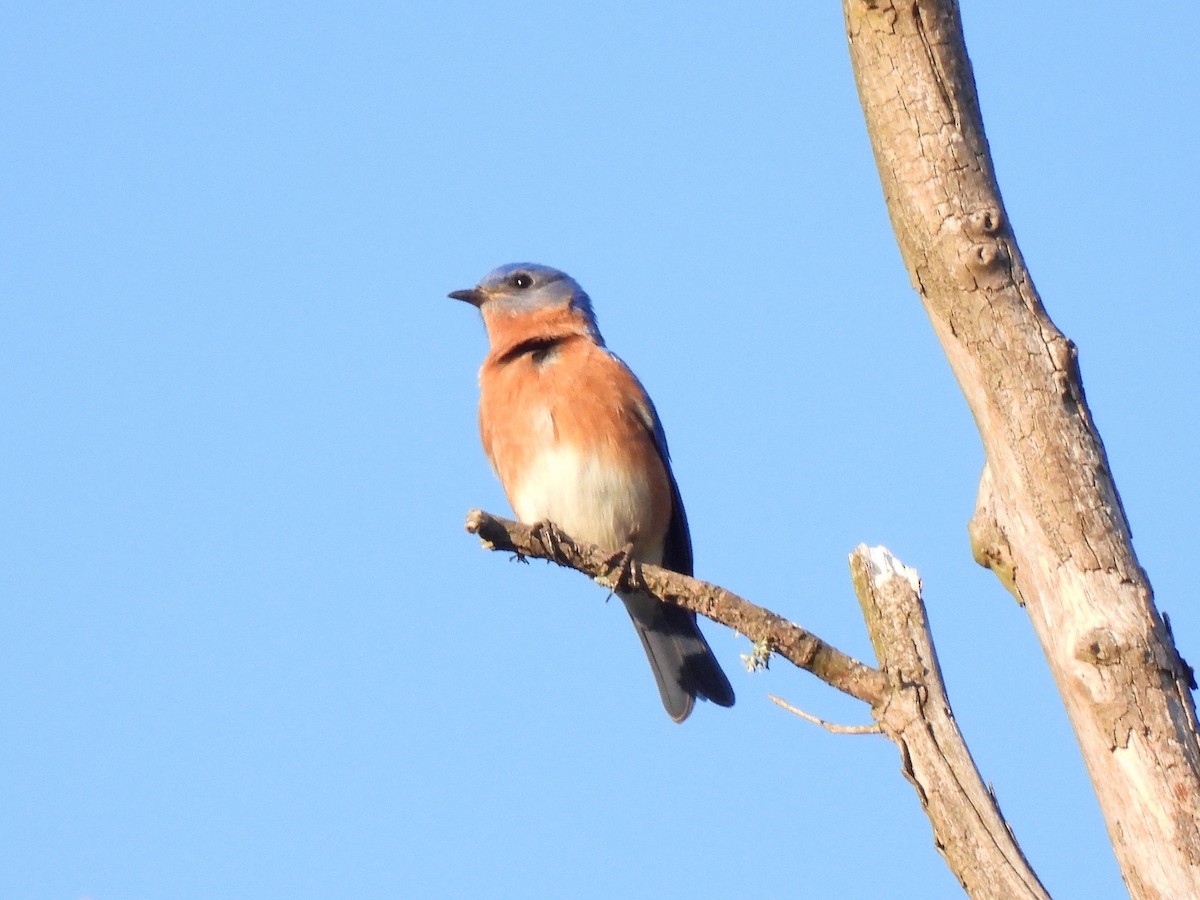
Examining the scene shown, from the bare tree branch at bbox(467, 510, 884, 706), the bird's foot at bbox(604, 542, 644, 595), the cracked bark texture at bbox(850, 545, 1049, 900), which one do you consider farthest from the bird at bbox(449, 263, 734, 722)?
the cracked bark texture at bbox(850, 545, 1049, 900)

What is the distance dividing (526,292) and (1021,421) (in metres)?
4.59

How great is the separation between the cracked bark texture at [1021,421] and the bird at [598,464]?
8.19 ft

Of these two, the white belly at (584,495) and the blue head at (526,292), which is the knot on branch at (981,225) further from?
the blue head at (526,292)

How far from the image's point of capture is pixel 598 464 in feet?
24.1

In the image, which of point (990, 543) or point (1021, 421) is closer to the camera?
point (1021, 421)

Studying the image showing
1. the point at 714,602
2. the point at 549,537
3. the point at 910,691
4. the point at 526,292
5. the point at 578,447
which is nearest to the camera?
the point at 910,691

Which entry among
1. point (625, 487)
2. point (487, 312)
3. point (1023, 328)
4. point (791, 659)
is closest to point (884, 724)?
point (791, 659)

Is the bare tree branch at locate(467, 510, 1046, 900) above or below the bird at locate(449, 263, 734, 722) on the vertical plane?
below

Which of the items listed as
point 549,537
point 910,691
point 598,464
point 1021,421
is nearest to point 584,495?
point 598,464

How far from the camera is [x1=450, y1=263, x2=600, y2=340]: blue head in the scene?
341 inches

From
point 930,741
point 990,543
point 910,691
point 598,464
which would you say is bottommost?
point 930,741

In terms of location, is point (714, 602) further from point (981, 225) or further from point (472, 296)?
point (472, 296)

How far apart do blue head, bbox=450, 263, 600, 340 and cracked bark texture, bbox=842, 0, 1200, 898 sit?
4.04 meters

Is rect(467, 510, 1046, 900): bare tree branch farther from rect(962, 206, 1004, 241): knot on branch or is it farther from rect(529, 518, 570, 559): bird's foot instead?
rect(962, 206, 1004, 241): knot on branch
